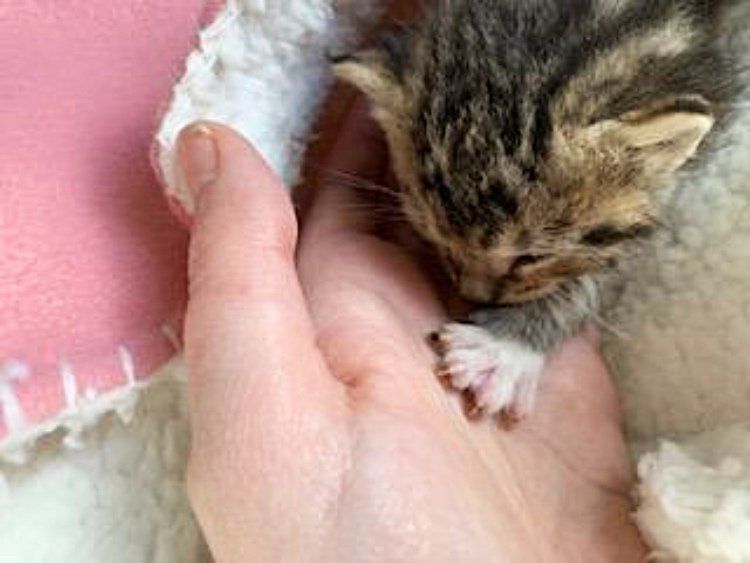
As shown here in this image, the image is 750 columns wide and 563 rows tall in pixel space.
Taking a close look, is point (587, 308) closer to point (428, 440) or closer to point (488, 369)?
point (488, 369)

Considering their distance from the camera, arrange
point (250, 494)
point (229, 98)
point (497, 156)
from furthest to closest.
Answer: point (229, 98), point (497, 156), point (250, 494)

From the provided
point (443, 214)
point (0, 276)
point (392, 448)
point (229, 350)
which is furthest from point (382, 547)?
point (0, 276)

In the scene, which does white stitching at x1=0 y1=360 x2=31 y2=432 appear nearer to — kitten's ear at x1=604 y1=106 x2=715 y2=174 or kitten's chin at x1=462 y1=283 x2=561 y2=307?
kitten's chin at x1=462 y1=283 x2=561 y2=307

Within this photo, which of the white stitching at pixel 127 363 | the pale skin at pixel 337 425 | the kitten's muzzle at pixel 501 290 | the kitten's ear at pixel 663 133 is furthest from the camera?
the kitten's muzzle at pixel 501 290

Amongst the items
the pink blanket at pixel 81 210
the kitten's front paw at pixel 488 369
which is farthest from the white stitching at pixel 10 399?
the kitten's front paw at pixel 488 369

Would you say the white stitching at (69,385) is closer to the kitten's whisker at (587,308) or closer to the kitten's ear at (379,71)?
the kitten's ear at (379,71)

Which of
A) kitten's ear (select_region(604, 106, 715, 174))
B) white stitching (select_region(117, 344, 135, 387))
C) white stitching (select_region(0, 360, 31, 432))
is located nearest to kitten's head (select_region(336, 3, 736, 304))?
kitten's ear (select_region(604, 106, 715, 174))

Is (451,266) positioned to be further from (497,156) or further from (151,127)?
(151,127)
